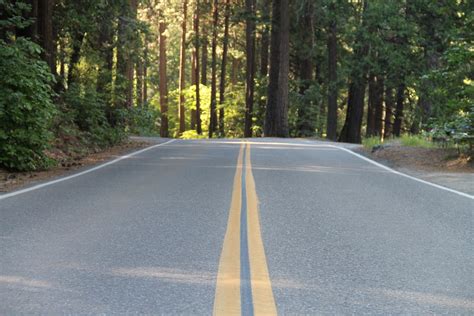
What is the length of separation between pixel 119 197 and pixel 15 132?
405cm

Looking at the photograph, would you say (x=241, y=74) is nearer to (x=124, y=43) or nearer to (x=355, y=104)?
(x=355, y=104)

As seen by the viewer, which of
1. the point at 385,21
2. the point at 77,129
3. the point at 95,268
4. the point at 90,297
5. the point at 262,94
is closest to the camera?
the point at 90,297

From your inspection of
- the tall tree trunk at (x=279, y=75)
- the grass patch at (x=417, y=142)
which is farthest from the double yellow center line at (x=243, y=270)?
the tall tree trunk at (x=279, y=75)

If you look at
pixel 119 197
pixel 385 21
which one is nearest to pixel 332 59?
pixel 385 21

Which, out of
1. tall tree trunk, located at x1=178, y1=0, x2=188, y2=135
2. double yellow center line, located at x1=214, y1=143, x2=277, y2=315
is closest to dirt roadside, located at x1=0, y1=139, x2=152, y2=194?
double yellow center line, located at x1=214, y1=143, x2=277, y2=315

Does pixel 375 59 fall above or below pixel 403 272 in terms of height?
above

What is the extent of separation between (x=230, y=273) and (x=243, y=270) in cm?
13

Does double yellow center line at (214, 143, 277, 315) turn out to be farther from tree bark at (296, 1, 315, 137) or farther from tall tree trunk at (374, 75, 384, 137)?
tall tree trunk at (374, 75, 384, 137)

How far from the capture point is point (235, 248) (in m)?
5.50

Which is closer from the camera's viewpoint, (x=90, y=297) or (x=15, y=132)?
(x=90, y=297)

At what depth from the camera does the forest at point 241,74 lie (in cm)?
1214

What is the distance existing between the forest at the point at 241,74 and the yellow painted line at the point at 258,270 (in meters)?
6.37

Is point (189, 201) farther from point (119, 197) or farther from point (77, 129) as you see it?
point (77, 129)

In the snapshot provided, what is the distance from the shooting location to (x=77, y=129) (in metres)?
18.9
